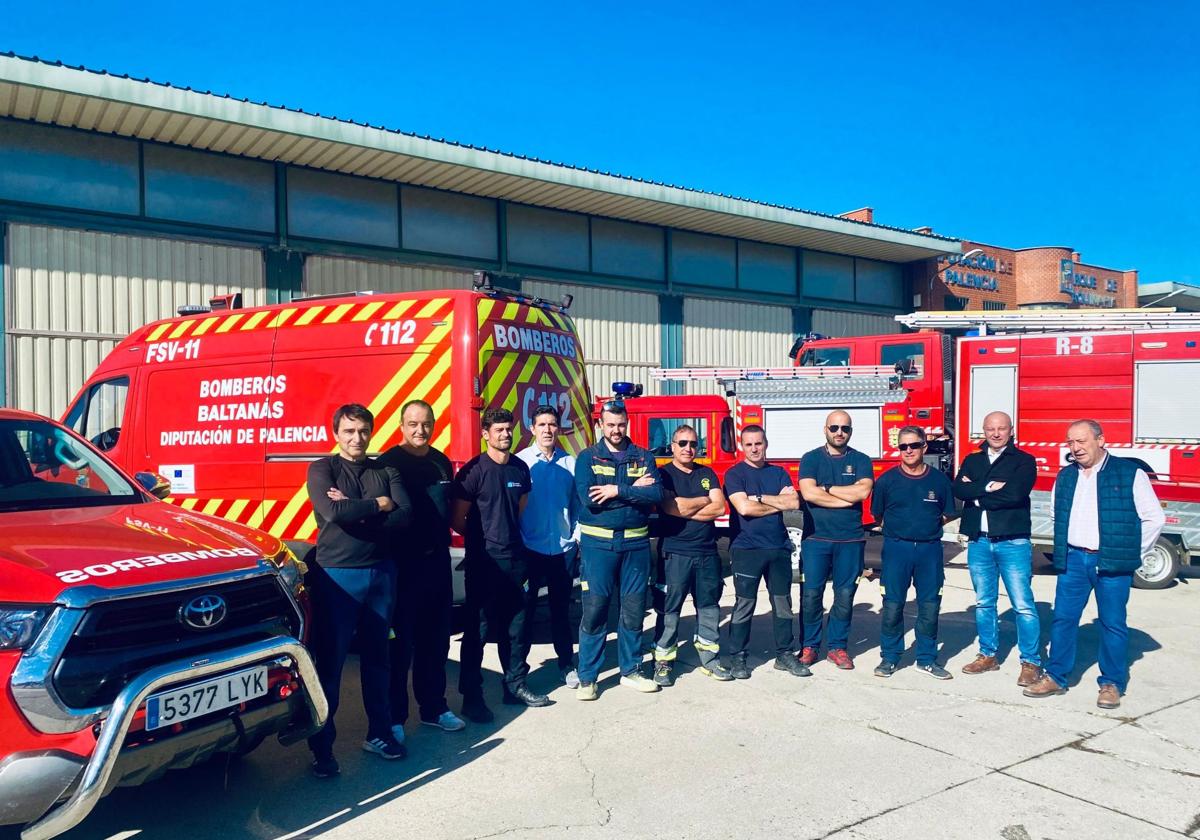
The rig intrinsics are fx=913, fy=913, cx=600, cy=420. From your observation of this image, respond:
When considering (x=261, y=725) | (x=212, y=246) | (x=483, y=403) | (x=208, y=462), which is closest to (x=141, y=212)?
(x=212, y=246)

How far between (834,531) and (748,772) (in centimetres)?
231

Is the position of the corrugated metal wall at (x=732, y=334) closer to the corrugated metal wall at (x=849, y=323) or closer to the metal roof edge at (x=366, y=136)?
the corrugated metal wall at (x=849, y=323)

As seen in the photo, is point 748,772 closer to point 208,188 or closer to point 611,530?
point 611,530

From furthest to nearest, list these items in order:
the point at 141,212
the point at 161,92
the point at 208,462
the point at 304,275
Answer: the point at 304,275
the point at 141,212
the point at 161,92
the point at 208,462

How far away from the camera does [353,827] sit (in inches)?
155

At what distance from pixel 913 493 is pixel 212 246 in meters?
10.1

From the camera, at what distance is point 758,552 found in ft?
20.8

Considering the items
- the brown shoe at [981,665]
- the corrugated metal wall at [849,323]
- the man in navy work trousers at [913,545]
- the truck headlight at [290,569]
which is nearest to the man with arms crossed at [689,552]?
the man in navy work trousers at [913,545]

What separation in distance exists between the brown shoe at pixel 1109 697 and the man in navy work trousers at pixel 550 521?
3249 millimetres

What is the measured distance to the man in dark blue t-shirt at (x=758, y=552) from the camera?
20.6 feet

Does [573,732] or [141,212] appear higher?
[141,212]

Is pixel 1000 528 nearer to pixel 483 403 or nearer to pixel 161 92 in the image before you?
pixel 483 403

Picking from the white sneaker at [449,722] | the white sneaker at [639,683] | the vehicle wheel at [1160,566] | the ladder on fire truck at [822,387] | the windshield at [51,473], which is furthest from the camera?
the ladder on fire truck at [822,387]

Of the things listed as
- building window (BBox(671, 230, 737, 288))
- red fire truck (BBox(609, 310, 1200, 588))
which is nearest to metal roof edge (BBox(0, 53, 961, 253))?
building window (BBox(671, 230, 737, 288))
